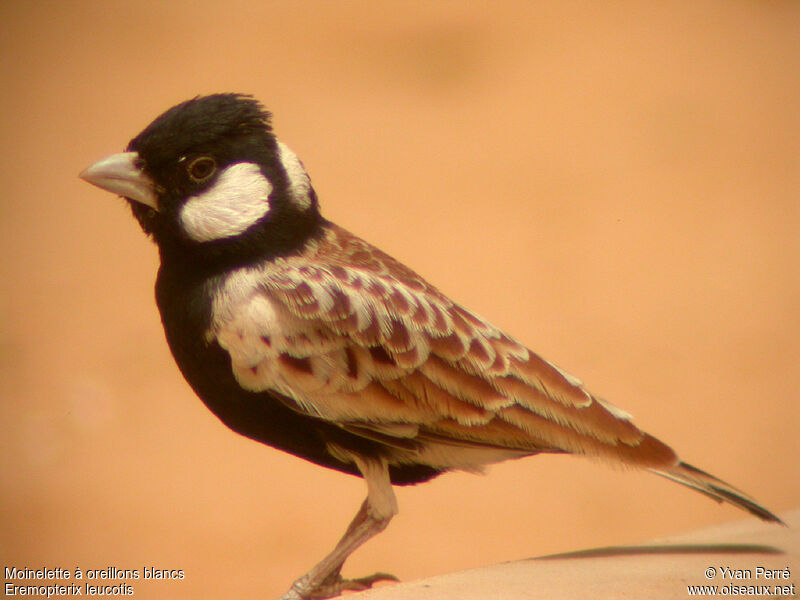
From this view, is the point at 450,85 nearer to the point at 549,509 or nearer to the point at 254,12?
the point at 254,12

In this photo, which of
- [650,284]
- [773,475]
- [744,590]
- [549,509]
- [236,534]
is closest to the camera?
[744,590]

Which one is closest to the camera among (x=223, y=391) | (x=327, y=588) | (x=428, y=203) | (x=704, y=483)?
(x=223, y=391)

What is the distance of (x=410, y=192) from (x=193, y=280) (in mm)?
4539

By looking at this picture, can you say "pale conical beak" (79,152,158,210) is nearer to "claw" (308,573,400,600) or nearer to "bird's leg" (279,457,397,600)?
"bird's leg" (279,457,397,600)

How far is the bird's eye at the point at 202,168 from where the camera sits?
2768 mm

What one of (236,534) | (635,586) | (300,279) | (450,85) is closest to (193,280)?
(300,279)

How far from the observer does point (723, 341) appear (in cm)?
723

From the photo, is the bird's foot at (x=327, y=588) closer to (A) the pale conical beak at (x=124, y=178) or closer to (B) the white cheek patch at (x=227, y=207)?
(B) the white cheek patch at (x=227, y=207)

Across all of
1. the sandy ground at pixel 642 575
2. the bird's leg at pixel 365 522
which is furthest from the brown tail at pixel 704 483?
the bird's leg at pixel 365 522

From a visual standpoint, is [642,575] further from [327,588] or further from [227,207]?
[227,207]

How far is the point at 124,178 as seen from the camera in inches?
108

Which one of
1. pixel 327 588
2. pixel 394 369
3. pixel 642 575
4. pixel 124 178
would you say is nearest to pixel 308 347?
pixel 394 369

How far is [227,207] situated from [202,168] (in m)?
0.15

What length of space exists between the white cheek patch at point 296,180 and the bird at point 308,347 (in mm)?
12
